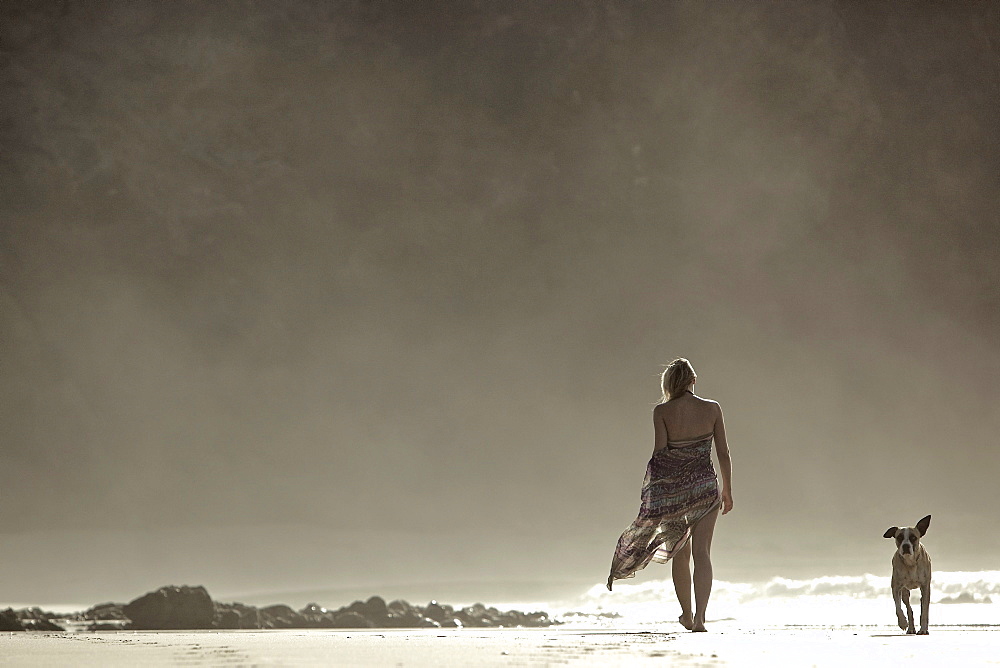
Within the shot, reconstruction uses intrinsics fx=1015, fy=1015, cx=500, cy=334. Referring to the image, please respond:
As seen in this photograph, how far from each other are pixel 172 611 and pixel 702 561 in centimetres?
401

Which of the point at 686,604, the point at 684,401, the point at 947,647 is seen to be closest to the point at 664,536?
the point at 686,604

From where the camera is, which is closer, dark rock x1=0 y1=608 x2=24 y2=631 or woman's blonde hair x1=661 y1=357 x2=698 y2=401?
woman's blonde hair x1=661 y1=357 x2=698 y2=401

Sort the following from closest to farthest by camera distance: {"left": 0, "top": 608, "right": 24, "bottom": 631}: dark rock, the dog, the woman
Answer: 1. the dog
2. the woman
3. {"left": 0, "top": 608, "right": 24, "bottom": 631}: dark rock

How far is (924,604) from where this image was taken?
19.5 ft

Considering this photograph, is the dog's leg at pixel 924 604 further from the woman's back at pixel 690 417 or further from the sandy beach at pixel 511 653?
the sandy beach at pixel 511 653

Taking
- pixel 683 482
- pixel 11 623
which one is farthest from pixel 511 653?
pixel 11 623

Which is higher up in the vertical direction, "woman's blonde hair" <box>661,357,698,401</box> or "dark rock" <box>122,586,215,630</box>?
"woman's blonde hair" <box>661,357,698,401</box>

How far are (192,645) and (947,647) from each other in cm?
293

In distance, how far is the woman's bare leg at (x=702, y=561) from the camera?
5945 millimetres

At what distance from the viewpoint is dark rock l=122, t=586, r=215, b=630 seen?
7.46 m

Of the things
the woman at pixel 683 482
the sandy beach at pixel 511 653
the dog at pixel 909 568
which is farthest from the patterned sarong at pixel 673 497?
the sandy beach at pixel 511 653

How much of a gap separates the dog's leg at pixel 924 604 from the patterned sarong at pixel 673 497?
1.29 meters

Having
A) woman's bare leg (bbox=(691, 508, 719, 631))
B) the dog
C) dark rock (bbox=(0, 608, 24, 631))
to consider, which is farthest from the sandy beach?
dark rock (bbox=(0, 608, 24, 631))

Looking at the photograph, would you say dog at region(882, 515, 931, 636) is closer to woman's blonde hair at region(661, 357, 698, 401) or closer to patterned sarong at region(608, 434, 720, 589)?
patterned sarong at region(608, 434, 720, 589)
